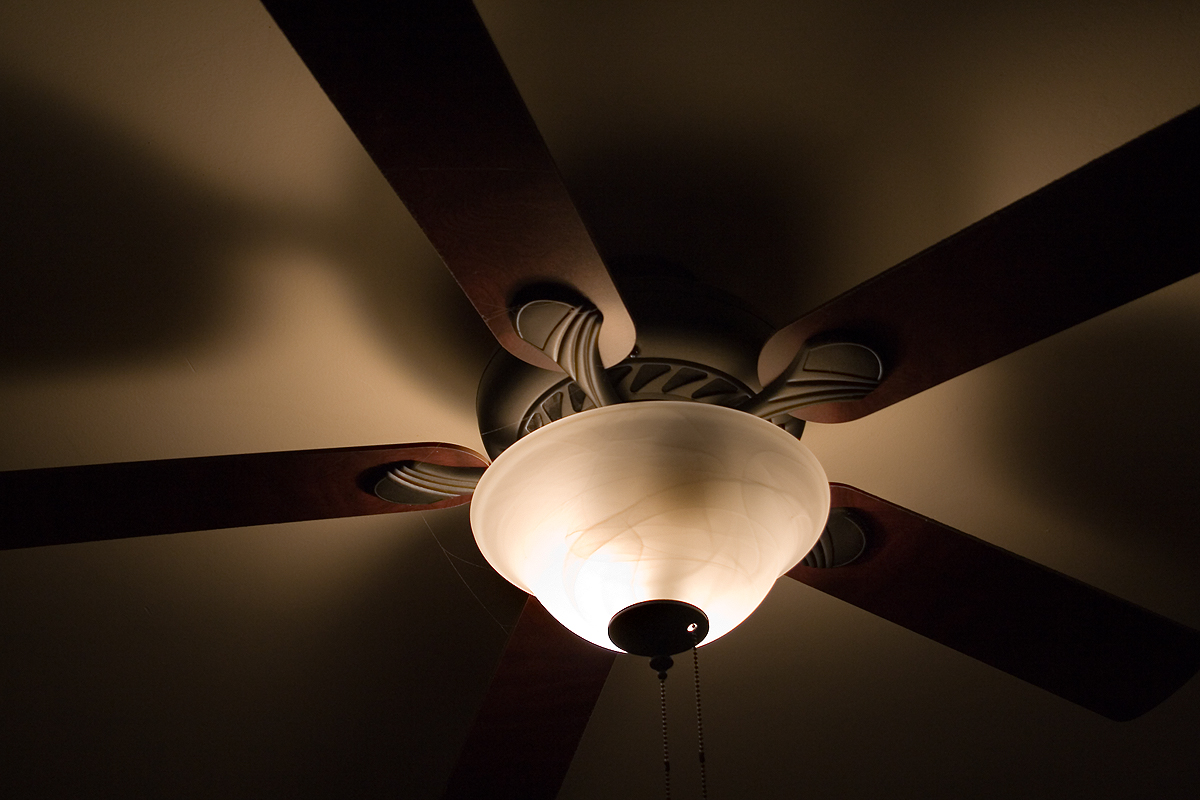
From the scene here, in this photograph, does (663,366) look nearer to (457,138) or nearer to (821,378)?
(821,378)

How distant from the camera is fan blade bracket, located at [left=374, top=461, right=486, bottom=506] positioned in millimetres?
1052

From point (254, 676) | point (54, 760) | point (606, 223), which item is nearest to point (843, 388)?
point (606, 223)

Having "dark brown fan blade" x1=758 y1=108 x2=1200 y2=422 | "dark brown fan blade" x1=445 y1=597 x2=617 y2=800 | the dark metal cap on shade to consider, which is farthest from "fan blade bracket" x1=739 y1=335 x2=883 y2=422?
"dark brown fan blade" x1=445 y1=597 x2=617 y2=800

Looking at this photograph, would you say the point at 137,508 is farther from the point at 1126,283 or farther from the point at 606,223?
the point at 1126,283

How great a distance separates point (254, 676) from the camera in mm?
1632

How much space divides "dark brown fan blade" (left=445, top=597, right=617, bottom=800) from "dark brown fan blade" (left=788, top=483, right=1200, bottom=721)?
0.31 meters

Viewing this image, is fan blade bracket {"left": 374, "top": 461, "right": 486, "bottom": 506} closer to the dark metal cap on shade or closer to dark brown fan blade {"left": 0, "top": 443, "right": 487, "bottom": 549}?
dark brown fan blade {"left": 0, "top": 443, "right": 487, "bottom": 549}

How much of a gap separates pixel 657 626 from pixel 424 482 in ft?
1.04

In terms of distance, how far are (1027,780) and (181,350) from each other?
1681 mm

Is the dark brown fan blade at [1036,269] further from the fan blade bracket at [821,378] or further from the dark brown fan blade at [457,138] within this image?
the dark brown fan blade at [457,138]

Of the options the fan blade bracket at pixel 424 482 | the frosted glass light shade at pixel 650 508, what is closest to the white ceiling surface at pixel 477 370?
the fan blade bracket at pixel 424 482

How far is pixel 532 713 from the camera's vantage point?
127 cm

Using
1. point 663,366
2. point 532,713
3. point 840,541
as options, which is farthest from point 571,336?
point 532,713

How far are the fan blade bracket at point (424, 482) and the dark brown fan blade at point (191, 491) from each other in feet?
0.05
